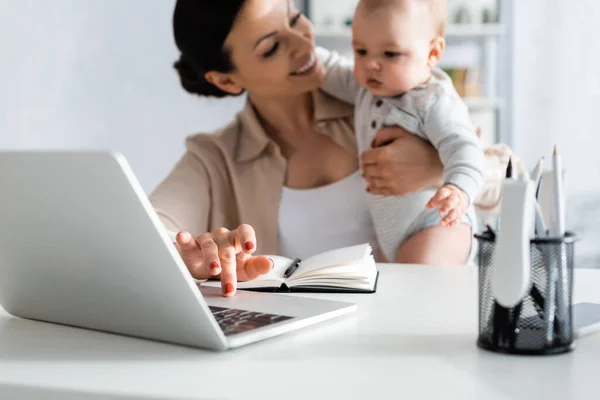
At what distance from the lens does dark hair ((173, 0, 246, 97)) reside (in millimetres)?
1934

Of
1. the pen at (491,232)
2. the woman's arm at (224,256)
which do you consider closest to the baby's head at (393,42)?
the woman's arm at (224,256)

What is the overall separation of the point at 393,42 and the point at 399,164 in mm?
273

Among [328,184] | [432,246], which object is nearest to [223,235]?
[432,246]

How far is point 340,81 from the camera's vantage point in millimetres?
A: 2016

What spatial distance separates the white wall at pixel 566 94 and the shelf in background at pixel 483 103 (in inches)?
9.7

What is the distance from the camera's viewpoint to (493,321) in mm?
735

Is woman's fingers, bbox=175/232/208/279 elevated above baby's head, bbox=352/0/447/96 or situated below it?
below

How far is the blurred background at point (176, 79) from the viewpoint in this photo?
3.12 metres

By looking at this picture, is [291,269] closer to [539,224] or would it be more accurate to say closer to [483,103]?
[539,224]

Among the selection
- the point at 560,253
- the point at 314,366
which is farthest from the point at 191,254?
the point at 560,253

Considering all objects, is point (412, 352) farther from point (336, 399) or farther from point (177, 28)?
point (177, 28)

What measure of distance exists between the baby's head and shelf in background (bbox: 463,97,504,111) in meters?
2.81

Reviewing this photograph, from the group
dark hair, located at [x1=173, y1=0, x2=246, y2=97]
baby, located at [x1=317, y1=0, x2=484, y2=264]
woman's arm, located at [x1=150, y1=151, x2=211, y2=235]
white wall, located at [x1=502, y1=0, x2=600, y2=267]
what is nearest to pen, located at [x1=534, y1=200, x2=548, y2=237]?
baby, located at [x1=317, y1=0, x2=484, y2=264]

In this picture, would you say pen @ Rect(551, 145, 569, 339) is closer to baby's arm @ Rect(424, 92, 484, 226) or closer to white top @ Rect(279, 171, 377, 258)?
baby's arm @ Rect(424, 92, 484, 226)
